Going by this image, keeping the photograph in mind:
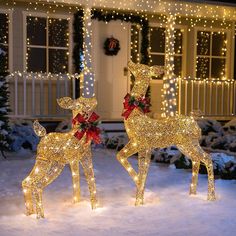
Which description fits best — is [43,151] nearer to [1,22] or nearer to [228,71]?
[1,22]

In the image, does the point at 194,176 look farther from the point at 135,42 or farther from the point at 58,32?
the point at 135,42

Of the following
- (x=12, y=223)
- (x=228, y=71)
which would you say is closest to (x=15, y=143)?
(x=12, y=223)

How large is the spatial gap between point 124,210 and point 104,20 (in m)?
8.35

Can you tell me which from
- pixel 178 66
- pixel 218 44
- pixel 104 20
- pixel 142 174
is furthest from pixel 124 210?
pixel 218 44

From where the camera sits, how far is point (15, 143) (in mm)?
9250

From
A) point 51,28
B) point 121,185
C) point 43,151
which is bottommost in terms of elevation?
point 121,185

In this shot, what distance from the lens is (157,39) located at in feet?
44.7

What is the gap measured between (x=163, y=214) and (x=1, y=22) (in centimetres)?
810

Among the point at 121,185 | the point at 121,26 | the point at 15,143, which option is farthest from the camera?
the point at 121,26

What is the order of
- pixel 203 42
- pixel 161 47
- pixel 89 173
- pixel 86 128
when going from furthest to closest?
pixel 203 42 → pixel 161 47 → pixel 89 173 → pixel 86 128

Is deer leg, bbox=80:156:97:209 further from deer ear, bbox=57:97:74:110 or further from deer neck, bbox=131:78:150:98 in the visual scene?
deer neck, bbox=131:78:150:98

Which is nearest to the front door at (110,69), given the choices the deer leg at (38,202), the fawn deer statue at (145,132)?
the fawn deer statue at (145,132)

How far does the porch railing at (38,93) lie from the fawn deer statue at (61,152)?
6196 millimetres

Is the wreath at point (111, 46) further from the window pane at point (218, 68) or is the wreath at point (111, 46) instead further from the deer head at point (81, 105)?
the deer head at point (81, 105)
